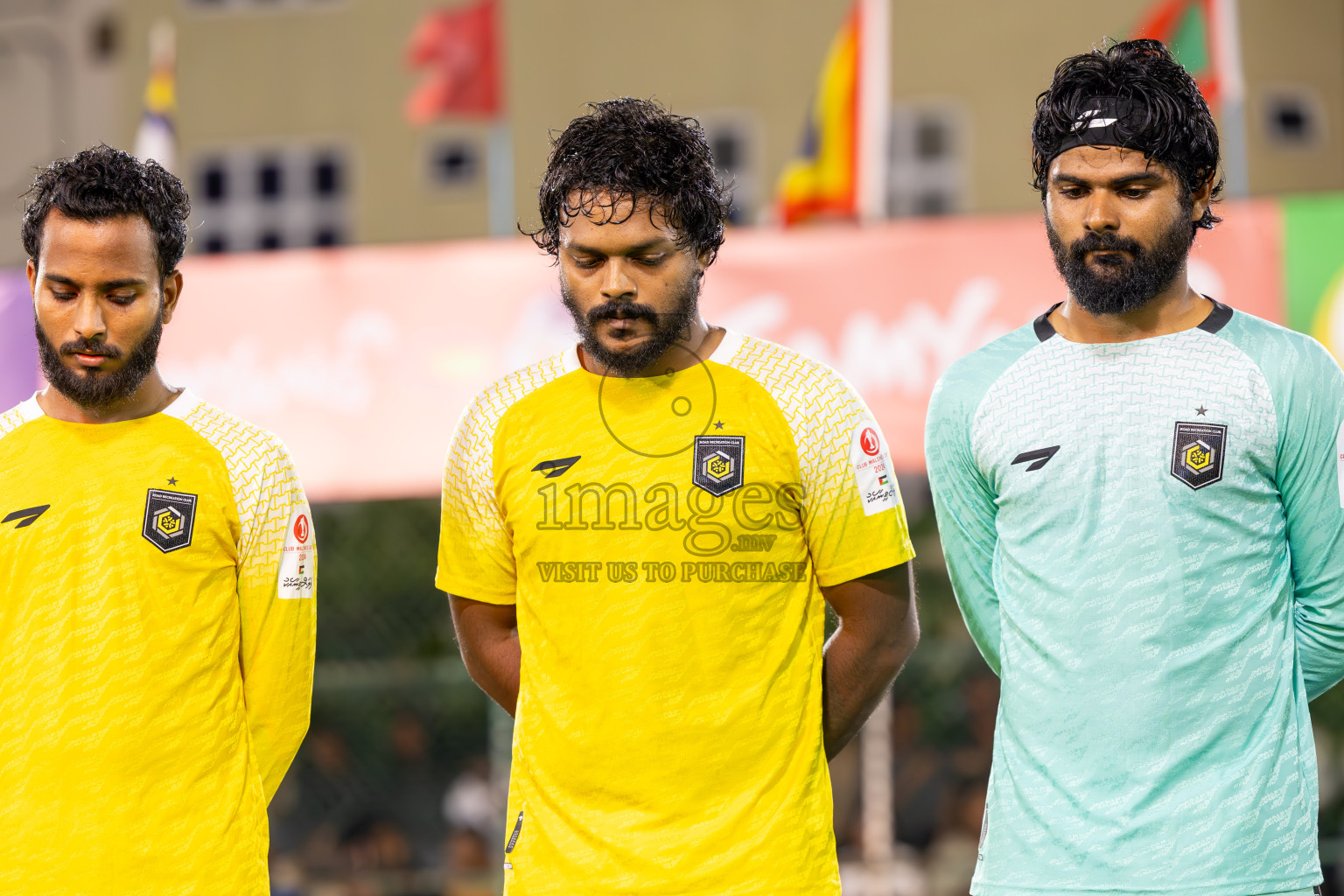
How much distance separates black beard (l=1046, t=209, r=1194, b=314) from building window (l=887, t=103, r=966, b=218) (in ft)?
49.4

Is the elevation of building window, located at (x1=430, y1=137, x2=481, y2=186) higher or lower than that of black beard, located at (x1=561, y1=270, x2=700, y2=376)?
higher

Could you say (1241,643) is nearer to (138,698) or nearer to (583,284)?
(583,284)

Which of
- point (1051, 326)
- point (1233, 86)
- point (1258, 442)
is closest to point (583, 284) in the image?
point (1051, 326)

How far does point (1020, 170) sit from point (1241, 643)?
1506 centimetres

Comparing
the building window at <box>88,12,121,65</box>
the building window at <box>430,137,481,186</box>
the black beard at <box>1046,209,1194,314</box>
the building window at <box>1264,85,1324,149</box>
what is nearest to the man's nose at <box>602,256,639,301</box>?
the black beard at <box>1046,209,1194,314</box>

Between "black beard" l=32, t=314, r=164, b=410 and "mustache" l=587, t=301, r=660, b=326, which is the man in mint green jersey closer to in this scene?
"mustache" l=587, t=301, r=660, b=326

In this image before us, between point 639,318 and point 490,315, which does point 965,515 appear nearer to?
point 639,318

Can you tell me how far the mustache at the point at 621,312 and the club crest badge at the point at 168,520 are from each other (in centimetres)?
89

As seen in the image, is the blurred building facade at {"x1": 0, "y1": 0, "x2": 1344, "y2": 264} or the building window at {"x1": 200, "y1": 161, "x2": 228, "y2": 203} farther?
the building window at {"x1": 200, "y1": 161, "x2": 228, "y2": 203}

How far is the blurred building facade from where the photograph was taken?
17.5 meters

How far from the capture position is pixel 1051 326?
354 centimetres

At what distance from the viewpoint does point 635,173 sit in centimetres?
340

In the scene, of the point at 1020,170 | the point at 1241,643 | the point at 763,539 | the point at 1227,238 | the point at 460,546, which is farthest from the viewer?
the point at 1020,170

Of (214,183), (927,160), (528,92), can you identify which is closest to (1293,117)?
(927,160)
